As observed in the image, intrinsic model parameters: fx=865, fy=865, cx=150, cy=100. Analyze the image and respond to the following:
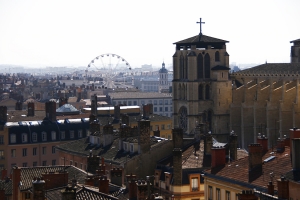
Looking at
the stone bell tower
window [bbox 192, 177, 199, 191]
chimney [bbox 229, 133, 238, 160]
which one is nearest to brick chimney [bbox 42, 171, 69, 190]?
window [bbox 192, 177, 199, 191]

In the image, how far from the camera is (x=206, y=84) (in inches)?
3718

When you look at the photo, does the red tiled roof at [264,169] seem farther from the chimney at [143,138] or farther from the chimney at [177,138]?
the chimney at [143,138]

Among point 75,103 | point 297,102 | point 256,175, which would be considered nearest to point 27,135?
point 297,102

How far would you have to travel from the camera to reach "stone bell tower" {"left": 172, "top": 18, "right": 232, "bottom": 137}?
9356cm

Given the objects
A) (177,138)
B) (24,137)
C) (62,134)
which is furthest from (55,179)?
(62,134)

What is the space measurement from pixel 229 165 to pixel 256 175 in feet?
13.7

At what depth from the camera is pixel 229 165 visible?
42719 millimetres

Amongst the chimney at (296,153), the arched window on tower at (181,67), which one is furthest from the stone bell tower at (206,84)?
the chimney at (296,153)

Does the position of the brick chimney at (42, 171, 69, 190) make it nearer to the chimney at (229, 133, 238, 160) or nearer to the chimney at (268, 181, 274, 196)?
the chimney at (268, 181, 274, 196)

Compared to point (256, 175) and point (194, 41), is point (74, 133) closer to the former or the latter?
point (194, 41)

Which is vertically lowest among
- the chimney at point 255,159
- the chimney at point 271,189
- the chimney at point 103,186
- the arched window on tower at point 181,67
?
the chimney at point 103,186

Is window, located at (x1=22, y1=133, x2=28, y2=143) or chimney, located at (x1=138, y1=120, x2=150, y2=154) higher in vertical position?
chimney, located at (x1=138, y1=120, x2=150, y2=154)

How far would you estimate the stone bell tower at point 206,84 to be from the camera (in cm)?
9356

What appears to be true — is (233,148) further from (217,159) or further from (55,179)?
(55,179)
